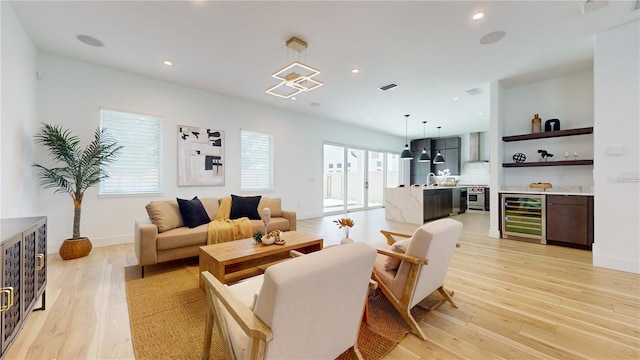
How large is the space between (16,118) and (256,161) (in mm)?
3675

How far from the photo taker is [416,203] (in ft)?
20.6

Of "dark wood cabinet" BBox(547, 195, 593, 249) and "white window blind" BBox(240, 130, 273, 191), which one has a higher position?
"white window blind" BBox(240, 130, 273, 191)

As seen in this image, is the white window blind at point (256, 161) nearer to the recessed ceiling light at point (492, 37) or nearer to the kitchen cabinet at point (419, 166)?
the recessed ceiling light at point (492, 37)

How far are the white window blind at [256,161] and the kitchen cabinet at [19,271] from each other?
3754 millimetres

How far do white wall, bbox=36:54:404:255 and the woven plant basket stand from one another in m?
0.54

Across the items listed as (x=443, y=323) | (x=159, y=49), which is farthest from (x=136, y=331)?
(x=159, y=49)

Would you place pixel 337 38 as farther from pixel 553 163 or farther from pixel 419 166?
pixel 419 166

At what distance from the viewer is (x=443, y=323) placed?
6.38 feet

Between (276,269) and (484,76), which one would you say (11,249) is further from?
(484,76)

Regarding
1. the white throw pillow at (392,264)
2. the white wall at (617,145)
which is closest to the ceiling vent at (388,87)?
the white wall at (617,145)

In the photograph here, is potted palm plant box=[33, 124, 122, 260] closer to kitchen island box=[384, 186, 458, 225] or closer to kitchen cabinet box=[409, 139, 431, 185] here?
kitchen island box=[384, 186, 458, 225]

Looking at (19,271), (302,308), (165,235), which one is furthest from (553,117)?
(19,271)

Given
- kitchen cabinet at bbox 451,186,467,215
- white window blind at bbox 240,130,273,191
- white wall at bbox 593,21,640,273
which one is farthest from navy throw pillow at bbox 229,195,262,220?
kitchen cabinet at bbox 451,186,467,215

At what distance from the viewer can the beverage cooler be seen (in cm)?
427
